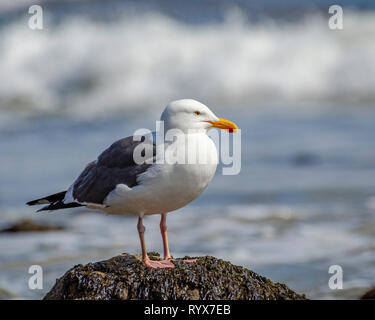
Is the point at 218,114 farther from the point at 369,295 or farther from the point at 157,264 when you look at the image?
the point at 157,264

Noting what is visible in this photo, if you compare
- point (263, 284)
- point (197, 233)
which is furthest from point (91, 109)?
point (263, 284)

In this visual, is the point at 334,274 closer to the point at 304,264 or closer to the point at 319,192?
the point at 304,264

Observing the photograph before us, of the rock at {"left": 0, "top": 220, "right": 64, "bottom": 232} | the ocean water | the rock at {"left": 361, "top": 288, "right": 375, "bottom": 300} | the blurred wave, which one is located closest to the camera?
the rock at {"left": 361, "top": 288, "right": 375, "bottom": 300}

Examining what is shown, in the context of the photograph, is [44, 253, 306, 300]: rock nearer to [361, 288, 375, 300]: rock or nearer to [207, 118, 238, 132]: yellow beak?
[207, 118, 238, 132]: yellow beak

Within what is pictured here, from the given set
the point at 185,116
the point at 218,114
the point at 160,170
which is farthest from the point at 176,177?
the point at 218,114

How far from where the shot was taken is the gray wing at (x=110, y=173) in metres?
5.44

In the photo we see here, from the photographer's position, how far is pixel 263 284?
557cm

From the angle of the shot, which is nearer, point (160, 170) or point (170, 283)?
point (160, 170)

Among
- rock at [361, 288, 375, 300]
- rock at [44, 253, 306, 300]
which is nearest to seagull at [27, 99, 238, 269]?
rock at [44, 253, 306, 300]

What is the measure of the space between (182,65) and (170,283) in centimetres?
2015

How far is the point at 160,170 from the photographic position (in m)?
5.20

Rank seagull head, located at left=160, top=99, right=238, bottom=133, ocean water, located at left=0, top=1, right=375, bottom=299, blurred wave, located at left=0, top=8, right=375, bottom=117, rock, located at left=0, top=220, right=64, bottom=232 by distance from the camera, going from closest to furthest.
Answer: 1. seagull head, located at left=160, top=99, right=238, bottom=133
2. ocean water, located at left=0, top=1, right=375, bottom=299
3. rock, located at left=0, top=220, right=64, bottom=232
4. blurred wave, located at left=0, top=8, right=375, bottom=117

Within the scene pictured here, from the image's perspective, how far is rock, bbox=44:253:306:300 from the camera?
538 cm
